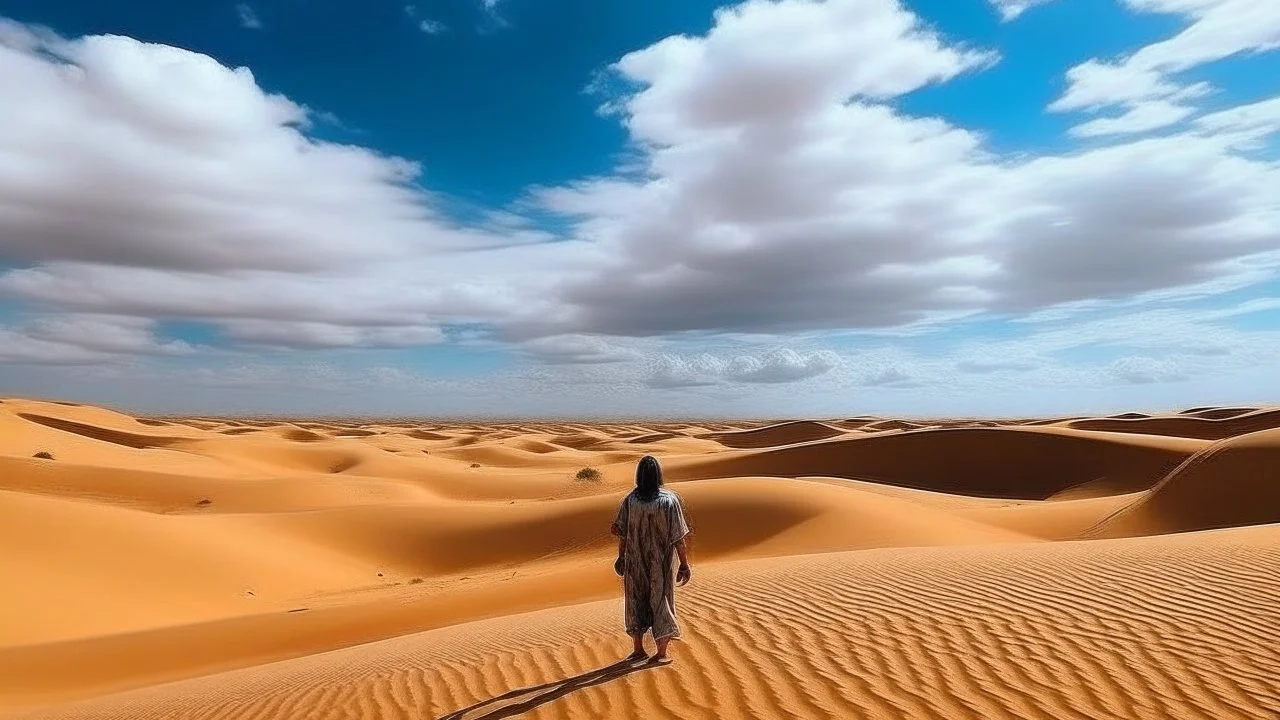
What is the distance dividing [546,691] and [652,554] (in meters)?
1.21

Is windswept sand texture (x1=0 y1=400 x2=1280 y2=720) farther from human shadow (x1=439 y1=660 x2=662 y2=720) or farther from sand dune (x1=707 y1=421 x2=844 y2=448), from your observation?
sand dune (x1=707 y1=421 x2=844 y2=448)

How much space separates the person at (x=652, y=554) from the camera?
18.7 ft

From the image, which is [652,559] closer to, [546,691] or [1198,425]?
[546,691]

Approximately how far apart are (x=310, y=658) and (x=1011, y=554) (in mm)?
8416

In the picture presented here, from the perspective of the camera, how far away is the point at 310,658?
29.2 feet

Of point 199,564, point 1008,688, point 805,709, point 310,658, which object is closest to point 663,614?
point 805,709

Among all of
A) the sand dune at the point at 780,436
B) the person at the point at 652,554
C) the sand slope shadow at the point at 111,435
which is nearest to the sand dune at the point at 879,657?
the person at the point at 652,554

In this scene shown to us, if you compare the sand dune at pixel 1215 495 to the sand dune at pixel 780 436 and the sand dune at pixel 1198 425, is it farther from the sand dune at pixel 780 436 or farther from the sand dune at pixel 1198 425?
the sand dune at pixel 780 436

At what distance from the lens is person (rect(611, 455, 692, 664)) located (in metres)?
5.70

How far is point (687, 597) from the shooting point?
8.06m

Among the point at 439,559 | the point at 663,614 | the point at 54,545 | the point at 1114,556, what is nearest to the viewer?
the point at 663,614

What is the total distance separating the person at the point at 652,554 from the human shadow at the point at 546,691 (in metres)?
0.22

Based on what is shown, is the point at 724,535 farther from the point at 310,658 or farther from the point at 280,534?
the point at 280,534

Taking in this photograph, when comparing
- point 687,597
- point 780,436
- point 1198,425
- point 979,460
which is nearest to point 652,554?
point 687,597
